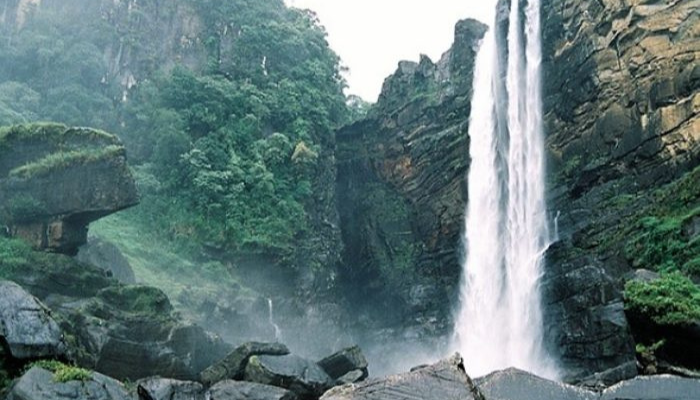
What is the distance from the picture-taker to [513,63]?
89.1 feet

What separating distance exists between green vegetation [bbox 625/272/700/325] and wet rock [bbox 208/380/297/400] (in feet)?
25.0

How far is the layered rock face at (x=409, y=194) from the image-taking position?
27.4m

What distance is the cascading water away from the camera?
72.7 ft

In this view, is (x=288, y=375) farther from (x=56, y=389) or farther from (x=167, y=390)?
(x=56, y=389)

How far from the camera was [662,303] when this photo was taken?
8.72 metres

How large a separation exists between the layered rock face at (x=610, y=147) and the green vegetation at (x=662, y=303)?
24.7 feet

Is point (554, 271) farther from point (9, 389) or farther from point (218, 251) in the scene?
point (9, 389)

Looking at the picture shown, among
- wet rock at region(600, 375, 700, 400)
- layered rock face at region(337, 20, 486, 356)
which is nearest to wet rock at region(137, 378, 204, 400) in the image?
wet rock at region(600, 375, 700, 400)

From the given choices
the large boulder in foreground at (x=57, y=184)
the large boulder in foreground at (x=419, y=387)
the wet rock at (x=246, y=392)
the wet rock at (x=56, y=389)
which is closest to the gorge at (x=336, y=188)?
the large boulder in foreground at (x=57, y=184)

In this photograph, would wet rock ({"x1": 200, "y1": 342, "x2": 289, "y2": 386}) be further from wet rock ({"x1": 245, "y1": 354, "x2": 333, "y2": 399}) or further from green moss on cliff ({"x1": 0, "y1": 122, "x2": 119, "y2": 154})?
green moss on cliff ({"x1": 0, "y1": 122, "x2": 119, "y2": 154})

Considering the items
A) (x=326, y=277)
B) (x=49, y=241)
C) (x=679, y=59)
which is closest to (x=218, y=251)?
(x=326, y=277)

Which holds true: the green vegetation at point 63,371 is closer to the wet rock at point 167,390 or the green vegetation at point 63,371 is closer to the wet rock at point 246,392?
the wet rock at point 167,390

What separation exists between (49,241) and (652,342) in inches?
666

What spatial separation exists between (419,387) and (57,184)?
59.8ft
